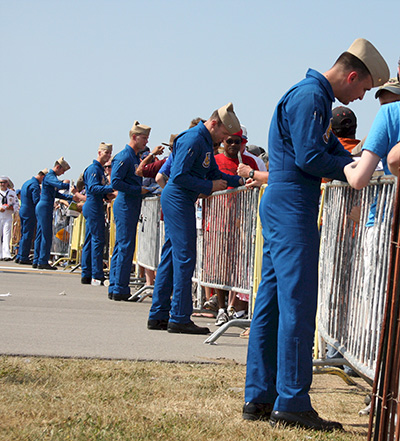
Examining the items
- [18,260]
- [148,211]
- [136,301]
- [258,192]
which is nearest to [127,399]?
[258,192]

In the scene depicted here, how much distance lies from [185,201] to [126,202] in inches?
139

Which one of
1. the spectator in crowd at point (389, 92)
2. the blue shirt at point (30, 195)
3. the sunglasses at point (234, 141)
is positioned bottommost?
the blue shirt at point (30, 195)

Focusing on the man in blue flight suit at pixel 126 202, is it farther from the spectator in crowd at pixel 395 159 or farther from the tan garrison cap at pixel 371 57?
the spectator in crowd at pixel 395 159

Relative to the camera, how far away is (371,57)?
14.8 feet

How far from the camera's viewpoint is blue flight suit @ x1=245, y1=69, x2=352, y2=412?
14.5 ft

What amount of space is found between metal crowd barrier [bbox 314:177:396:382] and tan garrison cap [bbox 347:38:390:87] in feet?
1.89

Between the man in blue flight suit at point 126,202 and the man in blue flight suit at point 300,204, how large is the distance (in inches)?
271

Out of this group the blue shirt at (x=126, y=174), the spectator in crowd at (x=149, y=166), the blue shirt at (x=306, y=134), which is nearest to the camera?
the blue shirt at (x=306, y=134)

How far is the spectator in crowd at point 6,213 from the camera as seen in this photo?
82.9ft

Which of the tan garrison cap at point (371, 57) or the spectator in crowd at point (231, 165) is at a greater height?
the tan garrison cap at point (371, 57)

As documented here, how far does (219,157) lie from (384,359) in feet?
21.9

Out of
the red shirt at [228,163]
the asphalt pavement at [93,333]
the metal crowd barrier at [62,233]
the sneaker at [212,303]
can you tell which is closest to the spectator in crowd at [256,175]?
the asphalt pavement at [93,333]

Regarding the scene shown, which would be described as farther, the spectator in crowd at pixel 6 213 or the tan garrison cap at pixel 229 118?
the spectator in crowd at pixel 6 213

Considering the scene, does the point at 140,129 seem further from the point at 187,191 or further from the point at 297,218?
the point at 297,218
